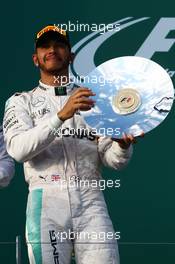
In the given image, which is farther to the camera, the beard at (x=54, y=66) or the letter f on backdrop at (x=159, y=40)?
the letter f on backdrop at (x=159, y=40)

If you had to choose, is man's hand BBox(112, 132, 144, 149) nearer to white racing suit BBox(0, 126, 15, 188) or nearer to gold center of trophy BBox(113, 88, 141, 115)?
gold center of trophy BBox(113, 88, 141, 115)

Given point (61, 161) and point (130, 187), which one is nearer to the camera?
point (61, 161)

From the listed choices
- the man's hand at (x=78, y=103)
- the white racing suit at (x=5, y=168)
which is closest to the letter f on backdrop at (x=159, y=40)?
the white racing suit at (x=5, y=168)

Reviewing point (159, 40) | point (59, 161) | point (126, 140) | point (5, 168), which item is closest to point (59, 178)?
point (59, 161)

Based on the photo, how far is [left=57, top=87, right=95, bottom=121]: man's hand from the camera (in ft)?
8.37

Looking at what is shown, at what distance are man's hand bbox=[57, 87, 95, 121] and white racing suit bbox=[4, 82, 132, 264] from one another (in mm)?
38

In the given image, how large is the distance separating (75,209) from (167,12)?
4.76ft

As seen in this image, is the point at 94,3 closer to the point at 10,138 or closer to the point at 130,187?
the point at 130,187

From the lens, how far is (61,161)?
2.66 metres

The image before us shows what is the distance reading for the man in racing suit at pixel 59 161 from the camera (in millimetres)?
2543

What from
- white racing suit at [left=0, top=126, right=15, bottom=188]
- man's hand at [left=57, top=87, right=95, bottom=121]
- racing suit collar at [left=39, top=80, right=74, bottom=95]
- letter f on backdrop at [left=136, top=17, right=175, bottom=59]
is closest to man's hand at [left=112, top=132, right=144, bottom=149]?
man's hand at [left=57, top=87, right=95, bottom=121]

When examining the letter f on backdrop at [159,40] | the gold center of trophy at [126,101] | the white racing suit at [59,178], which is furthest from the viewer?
the letter f on backdrop at [159,40]

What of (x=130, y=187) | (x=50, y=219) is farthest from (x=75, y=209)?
(x=130, y=187)

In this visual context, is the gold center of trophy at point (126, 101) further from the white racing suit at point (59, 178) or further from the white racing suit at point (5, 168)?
the white racing suit at point (5, 168)
